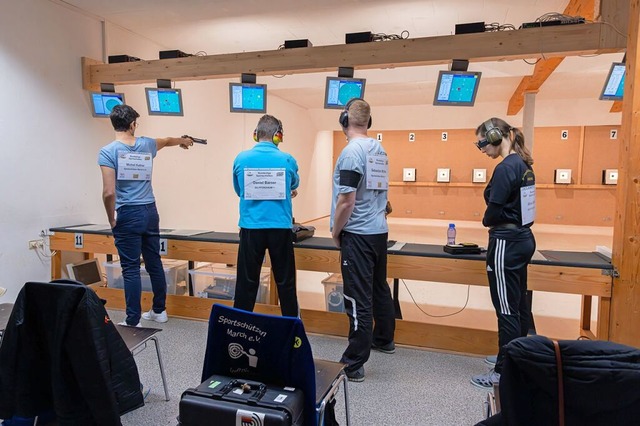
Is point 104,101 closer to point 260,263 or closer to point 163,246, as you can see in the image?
point 163,246

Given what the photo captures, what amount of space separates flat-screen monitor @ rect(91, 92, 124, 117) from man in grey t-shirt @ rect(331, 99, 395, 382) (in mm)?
2724

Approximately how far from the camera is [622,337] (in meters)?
2.56

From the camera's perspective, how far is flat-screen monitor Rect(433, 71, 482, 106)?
130 inches

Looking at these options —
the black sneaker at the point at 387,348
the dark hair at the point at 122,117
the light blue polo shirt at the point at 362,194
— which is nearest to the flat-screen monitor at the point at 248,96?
the dark hair at the point at 122,117

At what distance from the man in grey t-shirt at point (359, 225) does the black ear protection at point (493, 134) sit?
1.95ft

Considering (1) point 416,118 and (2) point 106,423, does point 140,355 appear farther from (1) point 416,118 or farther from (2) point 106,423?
(1) point 416,118

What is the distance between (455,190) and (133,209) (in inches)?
347

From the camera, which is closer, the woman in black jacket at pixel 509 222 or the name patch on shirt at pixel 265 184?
the woman in black jacket at pixel 509 222

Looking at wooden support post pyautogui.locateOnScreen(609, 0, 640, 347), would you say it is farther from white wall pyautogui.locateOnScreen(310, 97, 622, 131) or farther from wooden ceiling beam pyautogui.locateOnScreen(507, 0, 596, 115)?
white wall pyautogui.locateOnScreen(310, 97, 622, 131)

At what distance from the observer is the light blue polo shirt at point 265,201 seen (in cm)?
276

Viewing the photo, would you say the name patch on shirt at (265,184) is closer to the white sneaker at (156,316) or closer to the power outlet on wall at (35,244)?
the white sneaker at (156,316)

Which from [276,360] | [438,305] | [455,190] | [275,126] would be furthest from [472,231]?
[276,360]

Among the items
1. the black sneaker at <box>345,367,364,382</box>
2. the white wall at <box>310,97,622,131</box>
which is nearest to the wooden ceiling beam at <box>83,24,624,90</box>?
the black sneaker at <box>345,367,364,382</box>

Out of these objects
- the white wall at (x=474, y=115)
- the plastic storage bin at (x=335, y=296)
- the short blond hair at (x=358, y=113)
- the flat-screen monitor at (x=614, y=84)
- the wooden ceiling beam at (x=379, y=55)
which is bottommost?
the plastic storage bin at (x=335, y=296)
